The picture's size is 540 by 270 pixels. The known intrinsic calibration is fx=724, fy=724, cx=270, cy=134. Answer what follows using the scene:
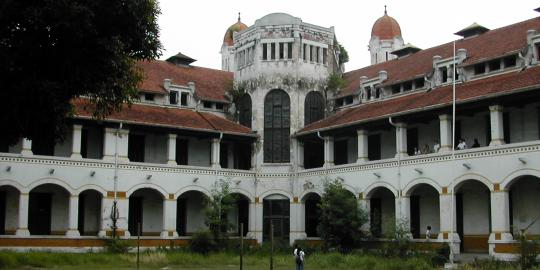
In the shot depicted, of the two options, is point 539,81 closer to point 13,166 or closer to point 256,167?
point 256,167

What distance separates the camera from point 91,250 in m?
34.2

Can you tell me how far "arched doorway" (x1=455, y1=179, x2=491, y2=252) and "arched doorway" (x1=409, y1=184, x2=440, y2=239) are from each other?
1.38 metres

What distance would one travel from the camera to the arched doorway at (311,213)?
39.7m

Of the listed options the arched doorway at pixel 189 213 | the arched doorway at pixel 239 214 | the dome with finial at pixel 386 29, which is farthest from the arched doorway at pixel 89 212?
the dome with finial at pixel 386 29

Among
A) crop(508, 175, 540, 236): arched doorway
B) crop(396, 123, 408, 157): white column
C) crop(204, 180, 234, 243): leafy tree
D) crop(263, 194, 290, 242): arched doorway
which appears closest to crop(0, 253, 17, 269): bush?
crop(204, 180, 234, 243): leafy tree

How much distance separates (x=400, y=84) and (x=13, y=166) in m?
19.2

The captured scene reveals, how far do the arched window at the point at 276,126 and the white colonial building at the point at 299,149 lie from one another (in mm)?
64

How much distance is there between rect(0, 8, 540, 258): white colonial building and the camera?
99.2 feet

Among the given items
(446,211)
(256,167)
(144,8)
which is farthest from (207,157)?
(144,8)

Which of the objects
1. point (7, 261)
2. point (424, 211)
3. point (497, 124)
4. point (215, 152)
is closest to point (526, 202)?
point (497, 124)

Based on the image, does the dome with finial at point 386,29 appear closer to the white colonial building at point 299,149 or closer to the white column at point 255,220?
the white colonial building at point 299,149

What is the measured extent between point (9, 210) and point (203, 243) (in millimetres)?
9329

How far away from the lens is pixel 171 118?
38219 millimetres

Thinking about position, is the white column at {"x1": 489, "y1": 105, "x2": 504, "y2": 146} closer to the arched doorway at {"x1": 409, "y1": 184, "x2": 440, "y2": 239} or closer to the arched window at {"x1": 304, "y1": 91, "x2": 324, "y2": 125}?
the arched doorway at {"x1": 409, "y1": 184, "x2": 440, "y2": 239}
